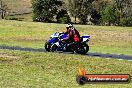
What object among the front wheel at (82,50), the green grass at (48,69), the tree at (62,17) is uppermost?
the green grass at (48,69)

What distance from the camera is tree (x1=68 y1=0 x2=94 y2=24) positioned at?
107 meters

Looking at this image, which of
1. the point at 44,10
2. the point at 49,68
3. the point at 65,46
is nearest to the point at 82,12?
the point at 44,10

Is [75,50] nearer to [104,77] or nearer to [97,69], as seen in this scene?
[97,69]

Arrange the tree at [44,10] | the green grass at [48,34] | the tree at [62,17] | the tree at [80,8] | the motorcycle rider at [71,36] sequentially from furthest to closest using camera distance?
the tree at [80,8] < the tree at [44,10] < the tree at [62,17] < the green grass at [48,34] < the motorcycle rider at [71,36]

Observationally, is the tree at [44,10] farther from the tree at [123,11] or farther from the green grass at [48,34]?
the green grass at [48,34]

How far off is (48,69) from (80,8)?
3512 inches

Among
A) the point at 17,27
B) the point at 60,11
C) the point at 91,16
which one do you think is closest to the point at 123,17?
the point at 91,16

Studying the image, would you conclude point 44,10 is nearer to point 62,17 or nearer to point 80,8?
point 62,17

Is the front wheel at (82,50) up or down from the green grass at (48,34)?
up

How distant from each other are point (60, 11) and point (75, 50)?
75.4m

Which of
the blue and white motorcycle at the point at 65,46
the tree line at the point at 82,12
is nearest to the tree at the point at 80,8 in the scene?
the tree line at the point at 82,12

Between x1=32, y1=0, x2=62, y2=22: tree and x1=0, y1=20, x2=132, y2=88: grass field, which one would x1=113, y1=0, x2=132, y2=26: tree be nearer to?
x1=32, y1=0, x2=62, y2=22: tree

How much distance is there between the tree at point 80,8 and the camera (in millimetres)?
107062

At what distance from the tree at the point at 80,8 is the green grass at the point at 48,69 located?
83457 mm
